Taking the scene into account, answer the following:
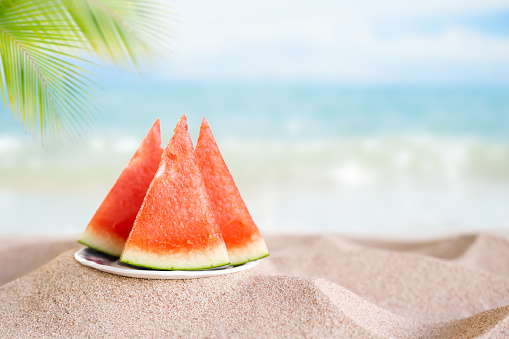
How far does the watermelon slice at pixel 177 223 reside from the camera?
1.67m

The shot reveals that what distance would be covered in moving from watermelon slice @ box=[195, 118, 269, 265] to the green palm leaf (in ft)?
1.69

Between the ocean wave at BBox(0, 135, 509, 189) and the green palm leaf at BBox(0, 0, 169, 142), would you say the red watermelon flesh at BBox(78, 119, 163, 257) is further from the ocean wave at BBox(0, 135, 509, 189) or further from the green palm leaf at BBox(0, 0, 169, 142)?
the ocean wave at BBox(0, 135, 509, 189)

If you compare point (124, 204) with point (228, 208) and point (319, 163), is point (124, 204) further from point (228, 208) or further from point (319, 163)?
point (319, 163)

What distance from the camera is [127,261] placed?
1.66 metres

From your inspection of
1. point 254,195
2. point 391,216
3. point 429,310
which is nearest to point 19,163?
point 254,195

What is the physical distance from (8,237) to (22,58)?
184 centimetres

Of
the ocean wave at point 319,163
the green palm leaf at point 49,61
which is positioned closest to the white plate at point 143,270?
the green palm leaf at point 49,61

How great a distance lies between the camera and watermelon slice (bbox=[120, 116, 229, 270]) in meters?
1.67

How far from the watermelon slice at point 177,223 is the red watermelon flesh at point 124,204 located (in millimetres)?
225

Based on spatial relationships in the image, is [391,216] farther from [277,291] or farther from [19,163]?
[19,163]

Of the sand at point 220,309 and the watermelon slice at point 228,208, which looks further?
the watermelon slice at point 228,208

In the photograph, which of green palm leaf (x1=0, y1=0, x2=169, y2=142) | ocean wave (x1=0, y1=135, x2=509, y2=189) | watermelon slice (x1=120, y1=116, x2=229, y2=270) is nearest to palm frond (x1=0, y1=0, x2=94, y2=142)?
green palm leaf (x1=0, y1=0, x2=169, y2=142)

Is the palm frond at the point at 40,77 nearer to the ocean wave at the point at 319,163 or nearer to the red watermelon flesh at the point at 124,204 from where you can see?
the red watermelon flesh at the point at 124,204

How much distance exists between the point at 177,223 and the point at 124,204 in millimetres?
363
